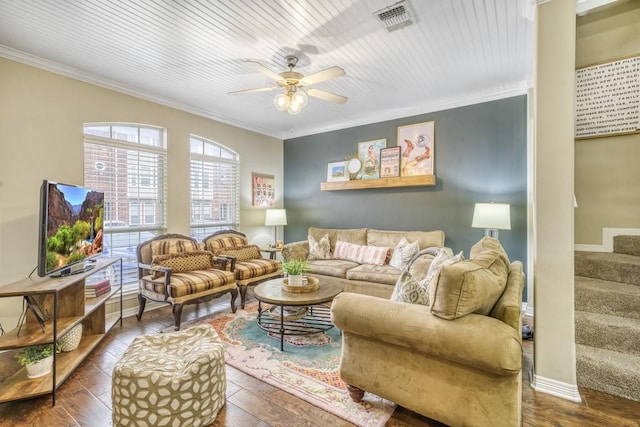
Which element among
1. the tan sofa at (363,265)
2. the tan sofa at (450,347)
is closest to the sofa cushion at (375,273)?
the tan sofa at (363,265)

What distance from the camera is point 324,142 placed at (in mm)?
5590

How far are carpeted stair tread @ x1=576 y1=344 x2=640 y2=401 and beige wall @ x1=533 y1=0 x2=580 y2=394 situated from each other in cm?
23

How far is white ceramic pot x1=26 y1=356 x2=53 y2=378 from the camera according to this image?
211 centimetres

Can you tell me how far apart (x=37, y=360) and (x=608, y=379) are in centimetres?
402

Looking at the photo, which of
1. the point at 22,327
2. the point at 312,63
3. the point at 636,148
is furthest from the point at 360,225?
the point at 22,327

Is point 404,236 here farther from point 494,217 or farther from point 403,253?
point 494,217

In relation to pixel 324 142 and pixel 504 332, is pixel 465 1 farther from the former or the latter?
pixel 324 142

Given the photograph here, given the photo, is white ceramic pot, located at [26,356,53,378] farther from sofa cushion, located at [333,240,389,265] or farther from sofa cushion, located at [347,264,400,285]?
sofa cushion, located at [333,240,389,265]

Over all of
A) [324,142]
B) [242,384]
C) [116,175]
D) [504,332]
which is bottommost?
[242,384]

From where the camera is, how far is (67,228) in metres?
2.48

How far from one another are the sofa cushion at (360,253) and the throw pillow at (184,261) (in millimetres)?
1972

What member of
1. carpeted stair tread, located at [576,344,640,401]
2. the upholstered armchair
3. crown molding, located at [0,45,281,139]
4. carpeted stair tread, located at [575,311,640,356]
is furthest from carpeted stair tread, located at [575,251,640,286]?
crown molding, located at [0,45,281,139]

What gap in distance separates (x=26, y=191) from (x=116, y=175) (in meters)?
0.89

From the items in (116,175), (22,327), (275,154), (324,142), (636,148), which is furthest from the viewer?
(275,154)
